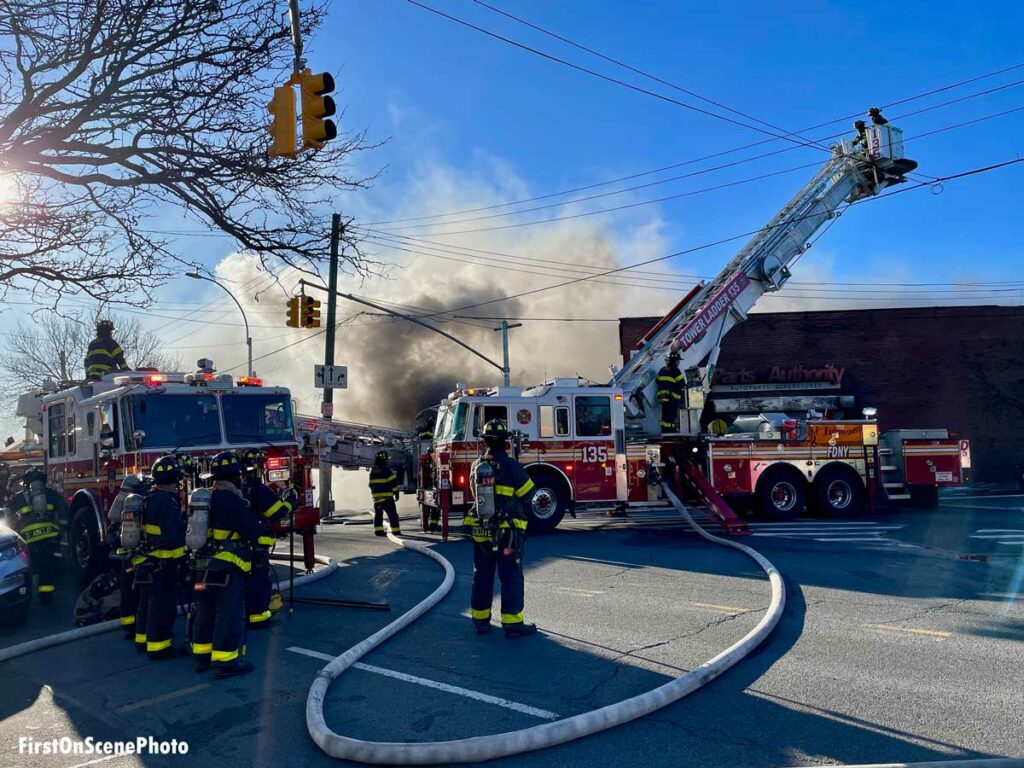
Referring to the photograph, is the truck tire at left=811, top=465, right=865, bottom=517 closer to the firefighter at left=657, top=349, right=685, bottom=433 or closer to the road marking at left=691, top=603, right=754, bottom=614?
the firefighter at left=657, top=349, right=685, bottom=433

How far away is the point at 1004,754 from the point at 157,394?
27.3 feet

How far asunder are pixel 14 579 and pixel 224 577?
2.83 m

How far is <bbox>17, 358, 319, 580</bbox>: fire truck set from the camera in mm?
8562

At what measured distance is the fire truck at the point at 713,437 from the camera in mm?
12695

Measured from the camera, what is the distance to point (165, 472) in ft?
19.1

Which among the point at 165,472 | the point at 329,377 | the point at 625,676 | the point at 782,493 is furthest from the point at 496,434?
the point at 329,377

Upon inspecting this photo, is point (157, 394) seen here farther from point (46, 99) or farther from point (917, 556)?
point (917, 556)

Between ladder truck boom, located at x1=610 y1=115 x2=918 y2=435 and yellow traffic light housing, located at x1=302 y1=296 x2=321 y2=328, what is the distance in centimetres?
635

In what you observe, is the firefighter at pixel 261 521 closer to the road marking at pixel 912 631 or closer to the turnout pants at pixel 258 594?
the turnout pants at pixel 258 594

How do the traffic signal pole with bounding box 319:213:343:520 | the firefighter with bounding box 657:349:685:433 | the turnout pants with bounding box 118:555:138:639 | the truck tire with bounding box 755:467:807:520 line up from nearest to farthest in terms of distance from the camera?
the turnout pants with bounding box 118:555:138:639 < the firefighter with bounding box 657:349:685:433 < the truck tire with bounding box 755:467:807:520 < the traffic signal pole with bounding box 319:213:343:520

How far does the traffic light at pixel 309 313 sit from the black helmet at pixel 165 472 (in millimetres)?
10544

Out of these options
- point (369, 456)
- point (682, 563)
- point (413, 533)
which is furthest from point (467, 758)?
point (369, 456)

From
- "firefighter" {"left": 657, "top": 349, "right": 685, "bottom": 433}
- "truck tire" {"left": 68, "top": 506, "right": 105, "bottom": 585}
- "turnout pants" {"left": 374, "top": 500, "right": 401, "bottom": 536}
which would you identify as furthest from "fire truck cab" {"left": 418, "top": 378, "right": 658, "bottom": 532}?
"truck tire" {"left": 68, "top": 506, "right": 105, "bottom": 585}

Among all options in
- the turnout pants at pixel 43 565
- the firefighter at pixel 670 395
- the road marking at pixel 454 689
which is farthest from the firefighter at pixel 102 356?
the firefighter at pixel 670 395
